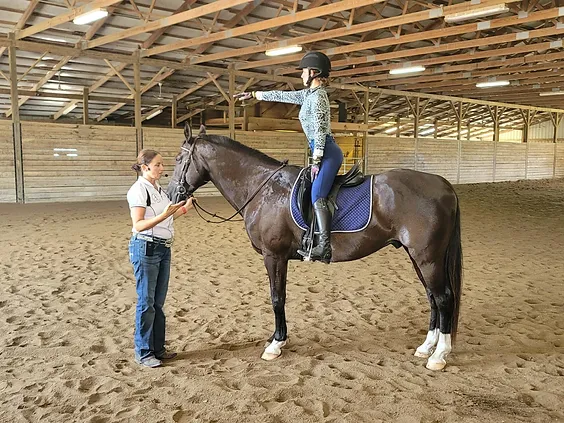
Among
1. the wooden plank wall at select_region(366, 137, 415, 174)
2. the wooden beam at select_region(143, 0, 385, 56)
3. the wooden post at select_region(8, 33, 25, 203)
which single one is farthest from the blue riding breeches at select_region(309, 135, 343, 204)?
the wooden plank wall at select_region(366, 137, 415, 174)

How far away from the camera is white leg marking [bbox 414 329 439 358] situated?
10.7 ft

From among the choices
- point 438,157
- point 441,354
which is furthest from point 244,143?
point 441,354

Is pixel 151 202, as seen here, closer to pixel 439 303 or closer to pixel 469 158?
pixel 439 303

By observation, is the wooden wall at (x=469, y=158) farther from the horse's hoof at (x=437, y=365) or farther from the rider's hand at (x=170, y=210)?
the rider's hand at (x=170, y=210)

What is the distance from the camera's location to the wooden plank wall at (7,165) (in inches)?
419

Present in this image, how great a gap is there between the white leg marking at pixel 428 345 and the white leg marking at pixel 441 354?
122 millimetres

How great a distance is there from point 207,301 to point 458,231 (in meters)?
2.38

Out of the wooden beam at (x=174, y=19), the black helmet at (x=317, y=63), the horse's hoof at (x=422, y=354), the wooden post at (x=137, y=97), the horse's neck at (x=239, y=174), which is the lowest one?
the horse's hoof at (x=422, y=354)

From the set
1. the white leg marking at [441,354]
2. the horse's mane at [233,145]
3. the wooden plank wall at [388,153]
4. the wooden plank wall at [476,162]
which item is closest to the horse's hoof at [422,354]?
the white leg marking at [441,354]

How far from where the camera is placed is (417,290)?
4.89 meters

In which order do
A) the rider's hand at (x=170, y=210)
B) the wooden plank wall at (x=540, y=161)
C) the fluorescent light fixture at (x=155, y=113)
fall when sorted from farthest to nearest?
the wooden plank wall at (x=540, y=161)
the fluorescent light fixture at (x=155, y=113)
the rider's hand at (x=170, y=210)

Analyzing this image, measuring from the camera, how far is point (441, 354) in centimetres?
312

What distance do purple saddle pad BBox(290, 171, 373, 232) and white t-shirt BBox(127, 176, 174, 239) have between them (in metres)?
0.85

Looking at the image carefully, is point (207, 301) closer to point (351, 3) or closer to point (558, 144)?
point (351, 3)
